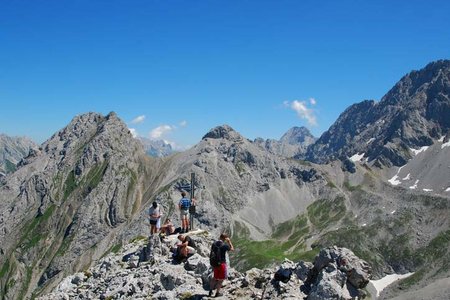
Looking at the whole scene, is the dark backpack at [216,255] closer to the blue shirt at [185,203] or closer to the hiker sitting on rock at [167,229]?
the blue shirt at [185,203]

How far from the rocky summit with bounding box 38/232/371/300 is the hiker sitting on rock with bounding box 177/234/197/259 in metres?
0.54

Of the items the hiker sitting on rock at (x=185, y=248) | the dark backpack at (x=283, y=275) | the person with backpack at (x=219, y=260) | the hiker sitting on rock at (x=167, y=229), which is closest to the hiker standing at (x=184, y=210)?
the hiker sitting on rock at (x=167, y=229)

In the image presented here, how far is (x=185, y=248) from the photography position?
3828 centimetres

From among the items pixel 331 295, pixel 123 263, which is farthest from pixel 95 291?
pixel 331 295

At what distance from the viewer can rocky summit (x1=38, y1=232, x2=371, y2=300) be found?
2841cm

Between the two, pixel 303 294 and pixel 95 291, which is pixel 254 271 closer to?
pixel 303 294

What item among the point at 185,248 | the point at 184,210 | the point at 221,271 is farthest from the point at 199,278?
the point at 184,210

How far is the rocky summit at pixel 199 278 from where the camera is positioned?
28406 millimetres

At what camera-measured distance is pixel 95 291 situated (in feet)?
129

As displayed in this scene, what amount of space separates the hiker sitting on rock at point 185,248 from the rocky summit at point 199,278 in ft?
1.77

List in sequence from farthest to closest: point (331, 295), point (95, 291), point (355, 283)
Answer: point (95, 291), point (355, 283), point (331, 295)

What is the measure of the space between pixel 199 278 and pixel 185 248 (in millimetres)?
4108

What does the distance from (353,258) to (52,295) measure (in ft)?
86.2

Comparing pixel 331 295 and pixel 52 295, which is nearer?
pixel 331 295
